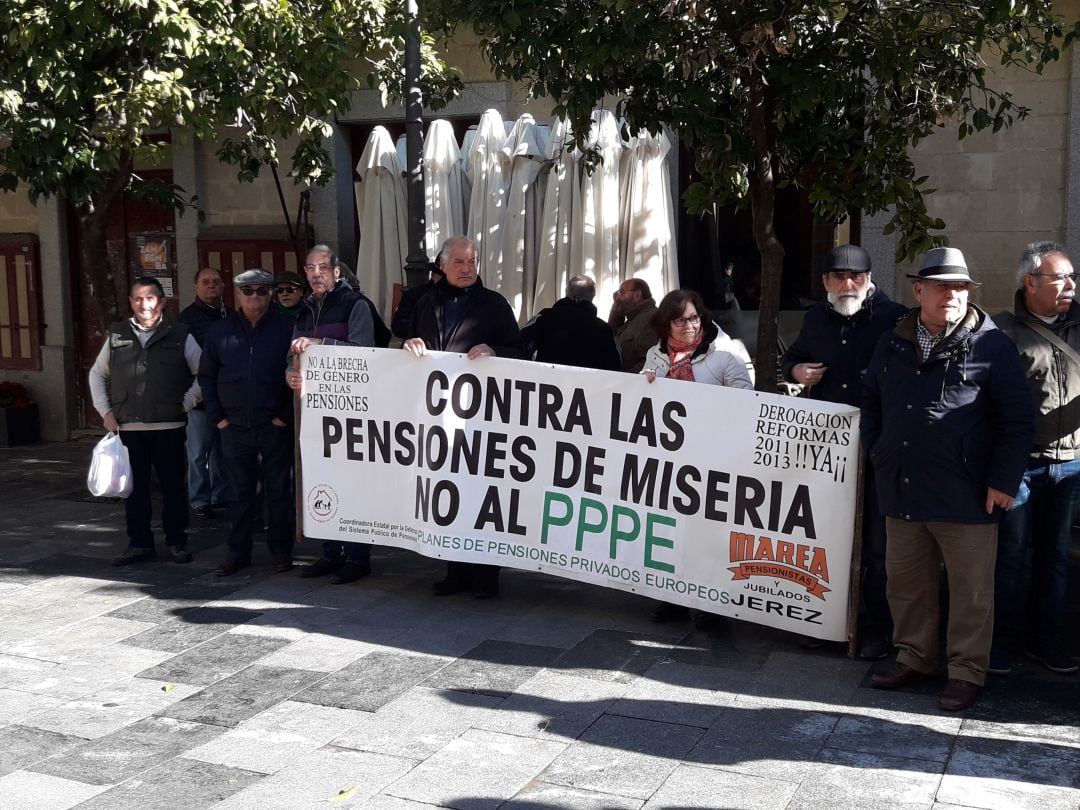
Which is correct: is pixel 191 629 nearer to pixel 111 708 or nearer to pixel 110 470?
pixel 111 708

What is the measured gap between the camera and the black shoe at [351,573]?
7.66m

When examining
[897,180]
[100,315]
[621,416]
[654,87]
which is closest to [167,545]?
[100,315]

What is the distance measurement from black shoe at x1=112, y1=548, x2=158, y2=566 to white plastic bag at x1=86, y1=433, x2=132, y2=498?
487mm

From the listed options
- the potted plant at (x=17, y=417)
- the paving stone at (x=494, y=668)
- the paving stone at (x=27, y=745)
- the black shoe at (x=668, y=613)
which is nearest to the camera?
the paving stone at (x=27, y=745)

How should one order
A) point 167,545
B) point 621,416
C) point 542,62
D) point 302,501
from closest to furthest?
point 621,416
point 542,62
point 302,501
point 167,545

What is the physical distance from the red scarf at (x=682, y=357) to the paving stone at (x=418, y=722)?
1985 millimetres

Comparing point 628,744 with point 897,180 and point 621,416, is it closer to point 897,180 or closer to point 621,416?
point 621,416

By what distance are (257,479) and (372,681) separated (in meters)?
2.54

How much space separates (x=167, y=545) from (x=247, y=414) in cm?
136

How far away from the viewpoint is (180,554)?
828 centimetres

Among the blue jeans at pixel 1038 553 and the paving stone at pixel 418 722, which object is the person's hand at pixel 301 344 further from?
the blue jeans at pixel 1038 553

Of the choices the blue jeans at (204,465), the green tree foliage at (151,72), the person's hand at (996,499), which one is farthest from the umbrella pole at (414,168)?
the person's hand at (996,499)

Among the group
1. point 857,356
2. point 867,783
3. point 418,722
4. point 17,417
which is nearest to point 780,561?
point 857,356

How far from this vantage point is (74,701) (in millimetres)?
5793
